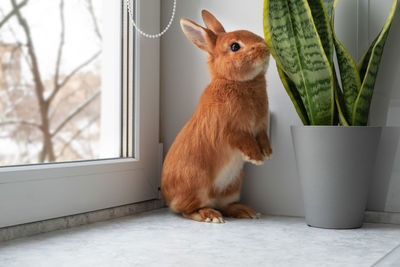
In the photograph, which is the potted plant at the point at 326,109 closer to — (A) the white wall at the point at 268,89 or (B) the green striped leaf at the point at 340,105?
(B) the green striped leaf at the point at 340,105

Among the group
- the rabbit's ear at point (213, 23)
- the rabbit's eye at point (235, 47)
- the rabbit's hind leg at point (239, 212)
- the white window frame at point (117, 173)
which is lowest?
the rabbit's hind leg at point (239, 212)

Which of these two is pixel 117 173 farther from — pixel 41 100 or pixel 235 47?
pixel 235 47

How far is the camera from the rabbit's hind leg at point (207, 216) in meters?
1.10

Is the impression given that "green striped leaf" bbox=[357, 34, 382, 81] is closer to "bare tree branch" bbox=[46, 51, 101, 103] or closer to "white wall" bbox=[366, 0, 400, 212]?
"white wall" bbox=[366, 0, 400, 212]

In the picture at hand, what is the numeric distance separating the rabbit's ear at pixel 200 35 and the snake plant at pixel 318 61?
140mm

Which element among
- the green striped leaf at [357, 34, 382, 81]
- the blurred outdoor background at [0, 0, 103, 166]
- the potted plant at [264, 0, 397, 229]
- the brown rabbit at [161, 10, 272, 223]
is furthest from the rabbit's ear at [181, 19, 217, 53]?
the green striped leaf at [357, 34, 382, 81]

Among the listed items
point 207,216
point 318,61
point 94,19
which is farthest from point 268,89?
point 94,19

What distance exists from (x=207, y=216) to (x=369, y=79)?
49 cm

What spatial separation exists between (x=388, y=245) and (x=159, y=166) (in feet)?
2.21

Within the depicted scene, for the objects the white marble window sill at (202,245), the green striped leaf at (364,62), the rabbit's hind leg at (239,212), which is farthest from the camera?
the rabbit's hind leg at (239,212)

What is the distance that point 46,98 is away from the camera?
1.07 m

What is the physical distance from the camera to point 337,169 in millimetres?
1014

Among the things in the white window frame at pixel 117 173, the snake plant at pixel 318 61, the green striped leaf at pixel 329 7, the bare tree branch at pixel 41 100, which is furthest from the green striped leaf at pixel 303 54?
the bare tree branch at pixel 41 100

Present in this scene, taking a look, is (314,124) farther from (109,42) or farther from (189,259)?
(109,42)
